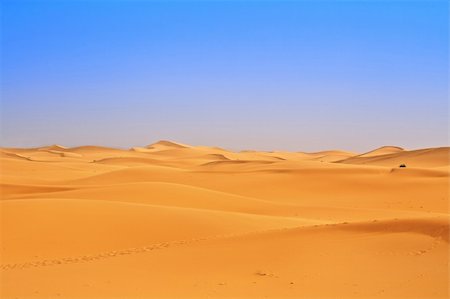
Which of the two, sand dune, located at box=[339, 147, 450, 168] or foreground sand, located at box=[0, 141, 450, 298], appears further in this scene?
sand dune, located at box=[339, 147, 450, 168]

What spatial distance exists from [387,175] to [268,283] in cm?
1992

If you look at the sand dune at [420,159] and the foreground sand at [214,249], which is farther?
the sand dune at [420,159]

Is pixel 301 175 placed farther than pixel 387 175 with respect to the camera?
Yes

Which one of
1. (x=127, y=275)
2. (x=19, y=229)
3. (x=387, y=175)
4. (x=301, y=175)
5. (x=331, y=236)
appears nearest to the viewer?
(x=127, y=275)

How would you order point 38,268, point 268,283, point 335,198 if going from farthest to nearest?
1. point 335,198
2. point 38,268
3. point 268,283

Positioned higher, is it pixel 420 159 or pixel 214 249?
pixel 420 159

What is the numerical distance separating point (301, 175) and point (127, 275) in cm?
2039

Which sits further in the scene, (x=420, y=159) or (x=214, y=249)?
(x=420, y=159)

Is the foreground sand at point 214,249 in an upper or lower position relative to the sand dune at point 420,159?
lower

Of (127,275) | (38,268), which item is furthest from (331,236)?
(38,268)

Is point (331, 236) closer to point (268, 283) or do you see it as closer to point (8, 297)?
point (268, 283)

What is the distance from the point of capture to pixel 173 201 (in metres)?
18.2

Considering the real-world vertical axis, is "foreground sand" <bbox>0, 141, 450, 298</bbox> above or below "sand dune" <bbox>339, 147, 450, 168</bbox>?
below

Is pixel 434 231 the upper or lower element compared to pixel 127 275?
upper
